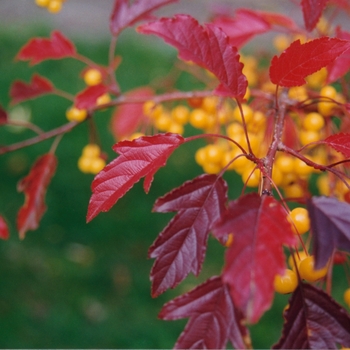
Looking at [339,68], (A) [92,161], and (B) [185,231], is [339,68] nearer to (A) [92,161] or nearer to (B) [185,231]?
(B) [185,231]

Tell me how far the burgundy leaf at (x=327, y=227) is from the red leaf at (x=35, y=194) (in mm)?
781

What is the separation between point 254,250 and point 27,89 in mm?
974

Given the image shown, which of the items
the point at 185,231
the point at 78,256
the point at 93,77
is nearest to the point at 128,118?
the point at 93,77

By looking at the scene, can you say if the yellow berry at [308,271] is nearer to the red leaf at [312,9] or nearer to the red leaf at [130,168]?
the red leaf at [130,168]

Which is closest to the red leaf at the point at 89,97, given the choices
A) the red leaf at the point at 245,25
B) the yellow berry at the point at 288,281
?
the red leaf at the point at 245,25

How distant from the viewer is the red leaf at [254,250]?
594mm

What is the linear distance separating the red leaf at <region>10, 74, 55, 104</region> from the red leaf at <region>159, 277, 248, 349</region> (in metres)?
0.83

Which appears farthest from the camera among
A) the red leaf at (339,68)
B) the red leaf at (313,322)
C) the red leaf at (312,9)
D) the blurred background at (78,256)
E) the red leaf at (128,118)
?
the blurred background at (78,256)

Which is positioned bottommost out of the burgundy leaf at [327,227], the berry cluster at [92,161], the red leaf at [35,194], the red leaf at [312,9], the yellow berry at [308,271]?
the red leaf at [35,194]

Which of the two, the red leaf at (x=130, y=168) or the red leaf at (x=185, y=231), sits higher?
the red leaf at (x=130, y=168)

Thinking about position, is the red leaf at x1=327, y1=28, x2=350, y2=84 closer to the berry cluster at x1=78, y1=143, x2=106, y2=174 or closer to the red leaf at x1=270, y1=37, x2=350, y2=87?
the red leaf at x1=270, y1=37, x2=350, y2=87

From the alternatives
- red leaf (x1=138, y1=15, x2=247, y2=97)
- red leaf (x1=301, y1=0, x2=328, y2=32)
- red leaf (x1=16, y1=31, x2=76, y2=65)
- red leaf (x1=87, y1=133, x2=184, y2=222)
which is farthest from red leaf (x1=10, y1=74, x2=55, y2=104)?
red leaf (x1=301, y1=0, x2=328, y2=32)

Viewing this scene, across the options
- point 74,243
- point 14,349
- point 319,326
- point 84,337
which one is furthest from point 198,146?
point 319,326

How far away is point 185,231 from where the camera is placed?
2.62 feet
